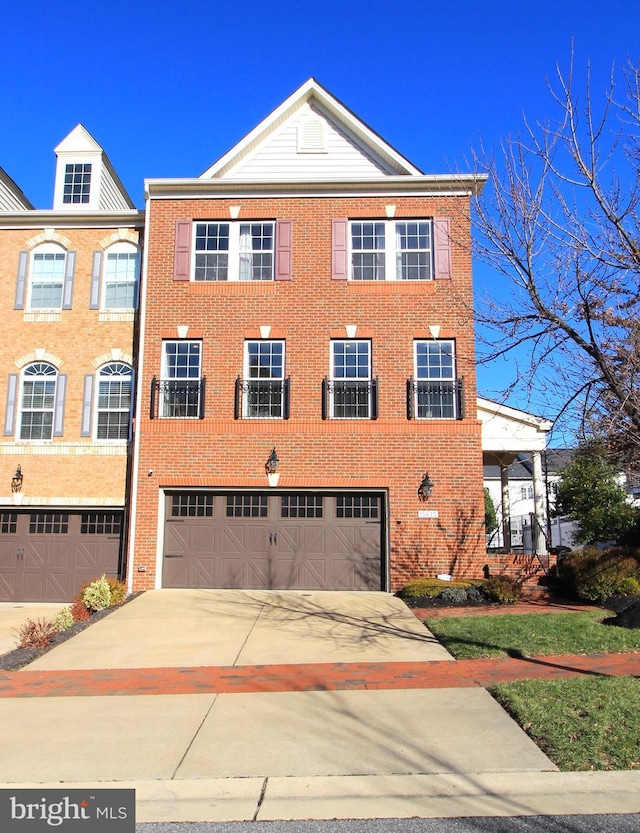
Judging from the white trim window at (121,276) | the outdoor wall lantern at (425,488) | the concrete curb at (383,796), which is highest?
the white trim window at (121,276)

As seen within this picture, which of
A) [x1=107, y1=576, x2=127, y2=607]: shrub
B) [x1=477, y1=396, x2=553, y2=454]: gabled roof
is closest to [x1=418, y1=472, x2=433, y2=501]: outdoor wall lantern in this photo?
[x1=477, y1=396, x2=553, y2=454]: gabled roof

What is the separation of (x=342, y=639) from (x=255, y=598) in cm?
406

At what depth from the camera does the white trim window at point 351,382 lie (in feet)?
50.7

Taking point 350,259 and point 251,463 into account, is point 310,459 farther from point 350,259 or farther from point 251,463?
point 350,259

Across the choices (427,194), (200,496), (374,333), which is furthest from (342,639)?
(427,194)

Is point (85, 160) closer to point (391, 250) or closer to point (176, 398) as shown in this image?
point (176, 398)

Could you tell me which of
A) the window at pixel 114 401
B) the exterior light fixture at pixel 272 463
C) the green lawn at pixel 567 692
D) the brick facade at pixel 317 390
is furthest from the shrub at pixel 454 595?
the window at pixel 114 401

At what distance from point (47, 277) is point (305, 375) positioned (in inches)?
279

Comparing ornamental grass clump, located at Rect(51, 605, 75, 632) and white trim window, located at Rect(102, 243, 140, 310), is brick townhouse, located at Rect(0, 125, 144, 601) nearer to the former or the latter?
white trim window, located at Rect(102, 243, 140, 310)

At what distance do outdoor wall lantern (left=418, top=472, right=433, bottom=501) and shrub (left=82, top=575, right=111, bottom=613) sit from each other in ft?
22.2

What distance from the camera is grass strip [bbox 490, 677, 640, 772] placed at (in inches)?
209

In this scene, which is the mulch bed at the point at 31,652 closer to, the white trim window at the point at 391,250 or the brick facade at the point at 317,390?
the brick facade at the point at 317,390

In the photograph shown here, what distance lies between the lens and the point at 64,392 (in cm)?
1617

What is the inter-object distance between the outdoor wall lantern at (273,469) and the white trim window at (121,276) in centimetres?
523
